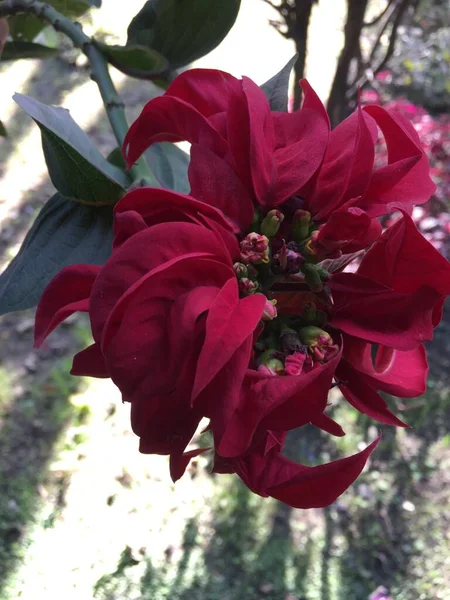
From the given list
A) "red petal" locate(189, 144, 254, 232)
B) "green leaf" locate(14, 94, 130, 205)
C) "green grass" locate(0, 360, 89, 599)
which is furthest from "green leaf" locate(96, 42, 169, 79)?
"green grass" locate(0, 360, 89, 599)

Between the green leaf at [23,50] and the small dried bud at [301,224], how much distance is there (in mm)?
428

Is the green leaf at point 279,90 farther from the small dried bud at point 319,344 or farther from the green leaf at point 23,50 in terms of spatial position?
the green leaf at point 23,50

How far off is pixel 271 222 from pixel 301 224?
0.8 inches

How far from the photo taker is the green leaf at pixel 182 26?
20.5 inches

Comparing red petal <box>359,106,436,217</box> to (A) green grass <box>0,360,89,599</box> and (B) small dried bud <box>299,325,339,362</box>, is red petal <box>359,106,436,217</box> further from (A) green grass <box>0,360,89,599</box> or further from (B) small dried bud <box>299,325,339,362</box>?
(A) green grass <box>0,360,89,599</box>

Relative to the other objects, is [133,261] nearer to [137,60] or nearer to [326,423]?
[326,423]

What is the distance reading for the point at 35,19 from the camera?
0.68 m

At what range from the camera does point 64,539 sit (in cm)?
123

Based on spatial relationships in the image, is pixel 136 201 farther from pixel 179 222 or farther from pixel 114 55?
pixel 114 55

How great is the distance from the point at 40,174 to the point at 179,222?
180 centimetres

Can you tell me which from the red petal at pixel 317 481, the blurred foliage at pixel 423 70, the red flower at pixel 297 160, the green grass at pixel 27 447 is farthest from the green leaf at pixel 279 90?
the blurred foliage at pixel 423 70

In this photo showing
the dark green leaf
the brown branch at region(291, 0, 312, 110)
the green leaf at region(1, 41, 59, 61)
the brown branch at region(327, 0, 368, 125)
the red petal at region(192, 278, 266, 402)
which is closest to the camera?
the red petal at region(192, 278, 266, 402)

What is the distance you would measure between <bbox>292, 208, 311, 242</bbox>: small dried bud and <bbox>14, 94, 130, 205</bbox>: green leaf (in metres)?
0.13

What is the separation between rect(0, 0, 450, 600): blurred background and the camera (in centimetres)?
120
